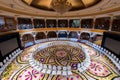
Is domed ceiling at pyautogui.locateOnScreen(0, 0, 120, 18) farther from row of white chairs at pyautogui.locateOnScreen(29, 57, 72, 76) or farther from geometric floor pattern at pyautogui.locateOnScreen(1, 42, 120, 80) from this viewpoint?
row of white chairs at pyautogui.locateOnScreen(29, 57, 72, 76)

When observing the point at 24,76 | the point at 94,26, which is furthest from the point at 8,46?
the point at 94,26

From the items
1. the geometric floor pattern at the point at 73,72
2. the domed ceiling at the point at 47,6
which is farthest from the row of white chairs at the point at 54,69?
the domed ceiling at the point at 47,6

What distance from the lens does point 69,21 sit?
64.6 feet

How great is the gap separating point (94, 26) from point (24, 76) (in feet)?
47.2

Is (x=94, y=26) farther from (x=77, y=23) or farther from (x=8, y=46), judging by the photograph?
(x=8, y=46)

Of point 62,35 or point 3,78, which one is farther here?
point 62,35

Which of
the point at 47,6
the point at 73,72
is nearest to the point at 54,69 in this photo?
the point at 73,72

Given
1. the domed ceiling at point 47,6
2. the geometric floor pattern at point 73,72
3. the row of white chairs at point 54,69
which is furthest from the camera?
the row of white chairs at point 54,69

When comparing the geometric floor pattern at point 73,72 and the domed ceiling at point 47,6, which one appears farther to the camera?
the geometric floor pattern at point 73,72

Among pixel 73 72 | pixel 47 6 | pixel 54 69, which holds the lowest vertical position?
pixel 73 72

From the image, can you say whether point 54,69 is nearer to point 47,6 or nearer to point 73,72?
point 73,72

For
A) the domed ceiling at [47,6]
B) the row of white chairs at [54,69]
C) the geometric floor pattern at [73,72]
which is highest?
the domed ceiling at [47,6]

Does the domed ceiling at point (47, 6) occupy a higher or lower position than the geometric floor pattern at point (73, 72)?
higher

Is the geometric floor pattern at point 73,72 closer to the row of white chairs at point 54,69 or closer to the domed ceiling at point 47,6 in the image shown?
the row of white chairs at point 54,69
